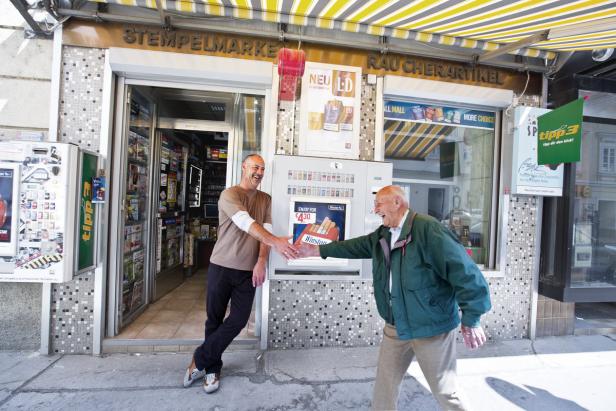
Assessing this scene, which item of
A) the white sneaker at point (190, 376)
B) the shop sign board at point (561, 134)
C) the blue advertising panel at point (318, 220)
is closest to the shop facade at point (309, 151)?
the blue advertising panel at point (318, 220)

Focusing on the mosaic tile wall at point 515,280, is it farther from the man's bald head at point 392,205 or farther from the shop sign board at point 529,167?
the man's bald head at point 392,205

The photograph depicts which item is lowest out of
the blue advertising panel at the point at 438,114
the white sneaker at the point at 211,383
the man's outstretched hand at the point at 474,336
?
the white sneaker at the point at 211,383

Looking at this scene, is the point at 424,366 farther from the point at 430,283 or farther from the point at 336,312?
the point at 336,312

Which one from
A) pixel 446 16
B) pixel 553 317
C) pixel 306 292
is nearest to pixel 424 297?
pixel 306 292

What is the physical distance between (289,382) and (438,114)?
129 inches

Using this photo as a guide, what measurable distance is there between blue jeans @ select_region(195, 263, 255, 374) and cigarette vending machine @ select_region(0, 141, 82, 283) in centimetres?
125

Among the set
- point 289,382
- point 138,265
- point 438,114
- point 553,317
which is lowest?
point 289,382

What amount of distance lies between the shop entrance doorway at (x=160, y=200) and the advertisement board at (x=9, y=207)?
732 millimetres

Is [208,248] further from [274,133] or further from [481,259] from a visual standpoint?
[481,259]

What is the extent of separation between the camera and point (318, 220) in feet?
10.1

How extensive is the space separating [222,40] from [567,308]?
493 cm

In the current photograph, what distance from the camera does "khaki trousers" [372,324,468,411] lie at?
1.82 metres

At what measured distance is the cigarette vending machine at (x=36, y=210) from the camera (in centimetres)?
256

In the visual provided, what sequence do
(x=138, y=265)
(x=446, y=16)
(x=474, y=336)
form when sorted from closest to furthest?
1. (x=474, y=336)
2. (x=446, y=16)
3. (x=138, y=265)
